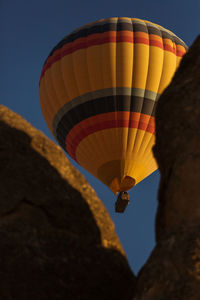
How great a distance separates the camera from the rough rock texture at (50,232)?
4641 millimetres

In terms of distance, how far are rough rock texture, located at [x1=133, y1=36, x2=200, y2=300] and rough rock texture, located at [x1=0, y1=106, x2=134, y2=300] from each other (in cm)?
60

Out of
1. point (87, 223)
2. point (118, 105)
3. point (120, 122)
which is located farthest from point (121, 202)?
point (87, 223)

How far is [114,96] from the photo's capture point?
18.6 metres

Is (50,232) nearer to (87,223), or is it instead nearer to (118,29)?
(87,223)

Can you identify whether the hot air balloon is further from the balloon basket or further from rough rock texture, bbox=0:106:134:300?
rough rock texture, bbox=0:106:134:300

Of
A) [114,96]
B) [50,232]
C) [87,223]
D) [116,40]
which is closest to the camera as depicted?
[50,232]

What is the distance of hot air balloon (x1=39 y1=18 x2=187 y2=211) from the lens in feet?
60.6

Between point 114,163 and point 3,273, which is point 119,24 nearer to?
point 114,163

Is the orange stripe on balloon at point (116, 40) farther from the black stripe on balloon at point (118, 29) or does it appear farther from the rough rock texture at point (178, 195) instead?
the rough rock texture at point (178, 195)

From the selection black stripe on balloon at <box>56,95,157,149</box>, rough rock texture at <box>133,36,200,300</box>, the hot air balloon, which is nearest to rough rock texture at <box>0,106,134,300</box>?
rough rock texture at <box>133,36,200,300</box>

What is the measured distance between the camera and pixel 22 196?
498 cm

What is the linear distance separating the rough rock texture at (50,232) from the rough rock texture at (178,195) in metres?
0.60

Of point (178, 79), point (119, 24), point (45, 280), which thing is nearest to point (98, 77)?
point (119, 24)

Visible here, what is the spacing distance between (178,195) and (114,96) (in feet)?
46.9
